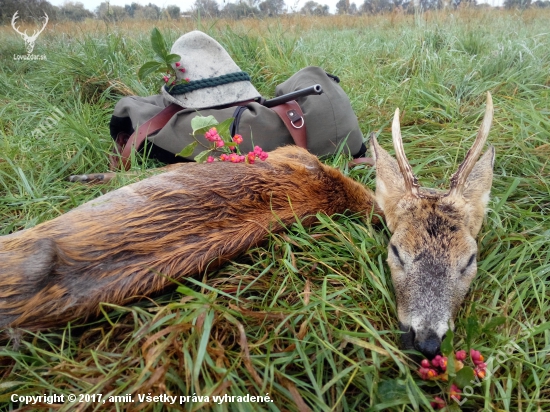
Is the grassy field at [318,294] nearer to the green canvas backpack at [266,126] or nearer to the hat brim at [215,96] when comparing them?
the green canvas backpack at [266,126]

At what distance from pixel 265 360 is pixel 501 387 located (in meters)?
0.88

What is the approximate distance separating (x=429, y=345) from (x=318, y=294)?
0.50 metres

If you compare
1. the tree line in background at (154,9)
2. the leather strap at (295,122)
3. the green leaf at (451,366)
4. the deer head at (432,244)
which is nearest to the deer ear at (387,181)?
the deer head at (432,244)

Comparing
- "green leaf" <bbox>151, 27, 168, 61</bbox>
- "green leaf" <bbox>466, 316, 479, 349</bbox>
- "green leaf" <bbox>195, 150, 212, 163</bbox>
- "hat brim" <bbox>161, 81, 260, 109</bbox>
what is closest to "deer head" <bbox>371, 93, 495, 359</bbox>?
"green leaf" <bbox>466, 316, 479, 349</bbox>

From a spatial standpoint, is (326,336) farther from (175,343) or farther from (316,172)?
(316,172)

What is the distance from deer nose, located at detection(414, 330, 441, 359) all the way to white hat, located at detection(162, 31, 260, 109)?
217 centimetres

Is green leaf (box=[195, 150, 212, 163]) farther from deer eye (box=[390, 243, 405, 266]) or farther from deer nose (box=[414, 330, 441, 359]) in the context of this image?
deer nose (box=[414, 330, 441, 359])

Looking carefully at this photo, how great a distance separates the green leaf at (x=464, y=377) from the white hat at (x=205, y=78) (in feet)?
7.71

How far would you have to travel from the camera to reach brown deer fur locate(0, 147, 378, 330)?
1693 mm

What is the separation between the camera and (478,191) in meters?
2.16

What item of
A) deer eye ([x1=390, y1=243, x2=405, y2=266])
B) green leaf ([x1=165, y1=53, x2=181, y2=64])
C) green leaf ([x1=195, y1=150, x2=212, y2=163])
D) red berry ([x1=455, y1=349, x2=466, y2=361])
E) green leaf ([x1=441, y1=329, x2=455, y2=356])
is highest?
green leaf ([x1=165, y1=53, x2=181, y2=64])

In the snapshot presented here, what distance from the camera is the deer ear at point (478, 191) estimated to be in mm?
2061

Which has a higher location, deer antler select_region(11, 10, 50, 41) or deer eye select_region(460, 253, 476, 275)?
deer antler select_region(11, 10, 50, 41)

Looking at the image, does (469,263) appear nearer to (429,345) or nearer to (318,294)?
(429,345)
